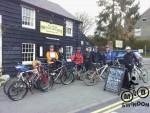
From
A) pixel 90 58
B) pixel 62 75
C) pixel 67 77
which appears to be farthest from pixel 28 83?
pixel 90 58

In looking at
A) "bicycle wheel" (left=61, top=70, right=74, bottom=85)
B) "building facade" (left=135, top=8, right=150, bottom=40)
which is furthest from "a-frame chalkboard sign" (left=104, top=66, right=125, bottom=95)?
"building facade" (left=135, top=8, right=150, bottom=40)

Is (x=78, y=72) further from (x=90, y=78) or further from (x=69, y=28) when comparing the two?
(x=69, y=28)

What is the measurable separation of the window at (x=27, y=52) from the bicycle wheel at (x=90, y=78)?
16.8ft

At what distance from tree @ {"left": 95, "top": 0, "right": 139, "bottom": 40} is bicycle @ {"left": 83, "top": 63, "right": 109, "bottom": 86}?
37.8m

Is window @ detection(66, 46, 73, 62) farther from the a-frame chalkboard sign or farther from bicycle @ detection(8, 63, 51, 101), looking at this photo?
bicycle @ detection(8, 63, 51, 101)

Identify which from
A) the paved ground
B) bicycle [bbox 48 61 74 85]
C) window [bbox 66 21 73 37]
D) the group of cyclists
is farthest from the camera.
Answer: window [bbox 66 21 73 37]

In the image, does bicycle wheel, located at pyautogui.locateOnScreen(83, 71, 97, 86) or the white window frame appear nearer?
bicycle wheel, located at pyautogui.locateOnScreen(83, 71, 97, 86)

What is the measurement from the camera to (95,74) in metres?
15.7

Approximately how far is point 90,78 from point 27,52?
5.68 m

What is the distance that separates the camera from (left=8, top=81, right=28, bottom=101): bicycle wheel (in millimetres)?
11289

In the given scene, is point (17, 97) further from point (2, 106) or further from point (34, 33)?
point (34, 33)

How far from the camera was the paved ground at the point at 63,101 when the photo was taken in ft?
33.0

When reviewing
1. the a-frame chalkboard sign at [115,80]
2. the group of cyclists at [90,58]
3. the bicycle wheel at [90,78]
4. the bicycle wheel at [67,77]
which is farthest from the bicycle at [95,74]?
the a-frame chalkboard sign at [115,80]

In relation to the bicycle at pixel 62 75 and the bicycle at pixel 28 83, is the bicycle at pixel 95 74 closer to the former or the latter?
the bicycle at pixel 62 75
